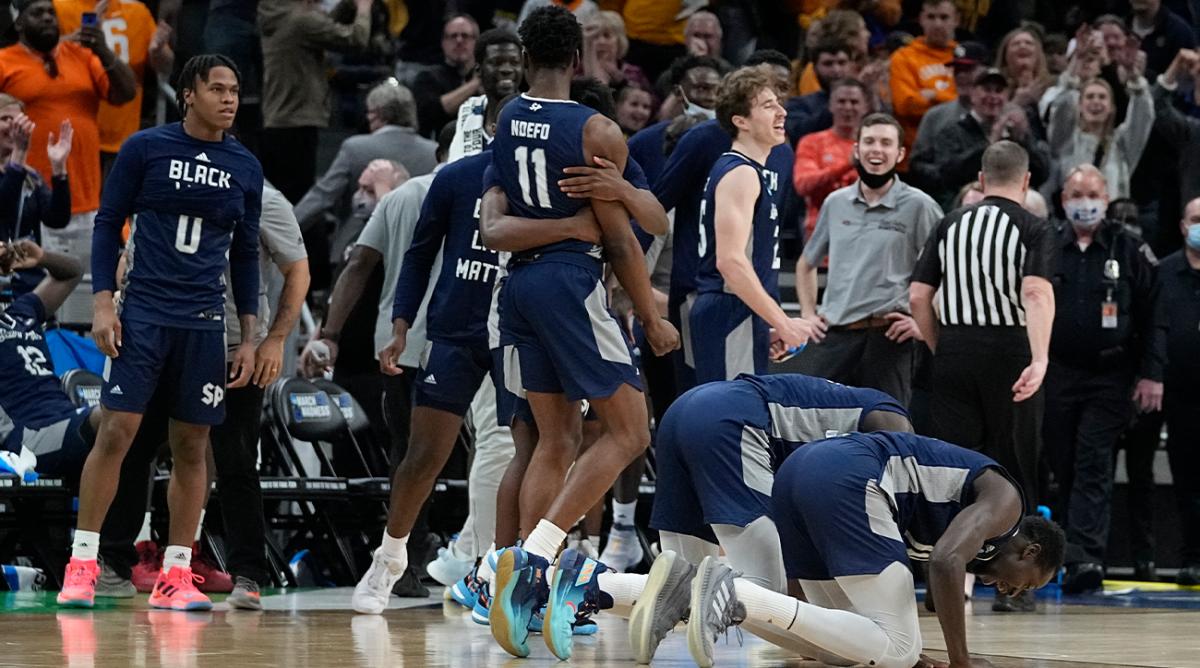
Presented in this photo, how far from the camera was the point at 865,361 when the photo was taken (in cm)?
977

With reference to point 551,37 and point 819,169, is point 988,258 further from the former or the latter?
point 551,37

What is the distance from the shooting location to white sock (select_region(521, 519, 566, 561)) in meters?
6.26

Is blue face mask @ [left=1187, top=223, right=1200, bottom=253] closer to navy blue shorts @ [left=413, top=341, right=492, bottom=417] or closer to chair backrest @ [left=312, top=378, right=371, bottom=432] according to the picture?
chair backrest @ [left=312, top=378, right=371, bottom=432]

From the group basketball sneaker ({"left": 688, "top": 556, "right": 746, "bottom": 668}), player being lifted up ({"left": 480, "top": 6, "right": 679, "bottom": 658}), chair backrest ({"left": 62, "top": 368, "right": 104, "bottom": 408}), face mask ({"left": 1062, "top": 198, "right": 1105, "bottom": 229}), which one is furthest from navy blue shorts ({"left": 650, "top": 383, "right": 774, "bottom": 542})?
face mask ({"left": 1062, "top": 198, "right": 1105, "bottom": 229})

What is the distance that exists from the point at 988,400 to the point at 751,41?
594 centimetres

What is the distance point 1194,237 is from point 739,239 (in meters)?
4.57

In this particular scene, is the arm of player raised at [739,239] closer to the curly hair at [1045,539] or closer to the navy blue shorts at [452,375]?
the navy blue shorts at [452,375]

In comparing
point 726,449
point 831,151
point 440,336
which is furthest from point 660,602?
point 831,151

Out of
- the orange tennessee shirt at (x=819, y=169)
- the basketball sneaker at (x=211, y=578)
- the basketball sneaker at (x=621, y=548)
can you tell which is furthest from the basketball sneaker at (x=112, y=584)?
the orange tennessee shirt at (x=819, y=169)

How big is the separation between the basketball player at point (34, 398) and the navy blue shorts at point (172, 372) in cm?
135

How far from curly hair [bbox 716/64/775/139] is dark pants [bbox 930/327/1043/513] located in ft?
5.97

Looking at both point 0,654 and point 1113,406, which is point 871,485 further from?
point 1113,406

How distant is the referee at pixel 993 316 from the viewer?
29.9 ft

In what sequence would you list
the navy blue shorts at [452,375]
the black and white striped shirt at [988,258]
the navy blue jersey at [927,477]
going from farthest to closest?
the black and white striped shirt at [988,258], the navy blue shorts at [452,375], the navy blue jersey at [927,477]
